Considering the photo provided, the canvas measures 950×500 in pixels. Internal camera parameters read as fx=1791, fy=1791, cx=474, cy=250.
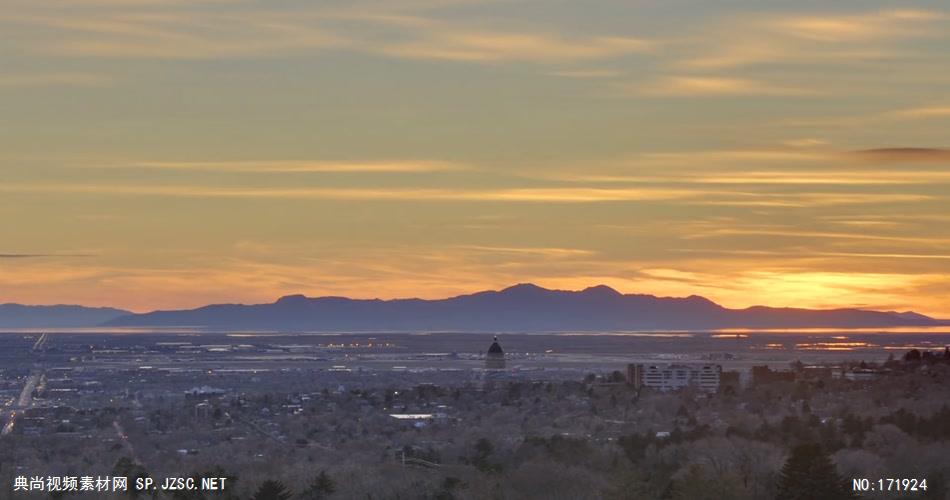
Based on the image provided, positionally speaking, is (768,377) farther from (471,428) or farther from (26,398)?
(26,398)

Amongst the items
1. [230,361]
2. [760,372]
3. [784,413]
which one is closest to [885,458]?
[784,413]

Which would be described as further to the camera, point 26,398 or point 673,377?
point 673,377

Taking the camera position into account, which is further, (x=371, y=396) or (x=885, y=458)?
(x=371, y=396)

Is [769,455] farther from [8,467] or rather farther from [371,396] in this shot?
[371,396]

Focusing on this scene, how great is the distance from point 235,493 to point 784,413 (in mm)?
35225

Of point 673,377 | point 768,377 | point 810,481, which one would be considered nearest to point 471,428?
point 810,481

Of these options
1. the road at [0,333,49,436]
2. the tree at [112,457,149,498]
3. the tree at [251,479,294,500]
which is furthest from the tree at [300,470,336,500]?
the road at [0,333,49,436]

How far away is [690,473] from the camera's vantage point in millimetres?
43094

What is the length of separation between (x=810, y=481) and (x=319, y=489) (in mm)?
12662

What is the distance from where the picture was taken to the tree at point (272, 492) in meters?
40.7

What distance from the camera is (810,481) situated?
37312mm

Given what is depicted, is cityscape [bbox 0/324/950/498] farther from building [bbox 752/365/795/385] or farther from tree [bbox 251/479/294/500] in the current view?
tree [bbox 251/479/294/500]

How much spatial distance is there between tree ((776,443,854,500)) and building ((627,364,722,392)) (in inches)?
2447

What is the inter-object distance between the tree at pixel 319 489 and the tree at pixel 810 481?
11.2 m
